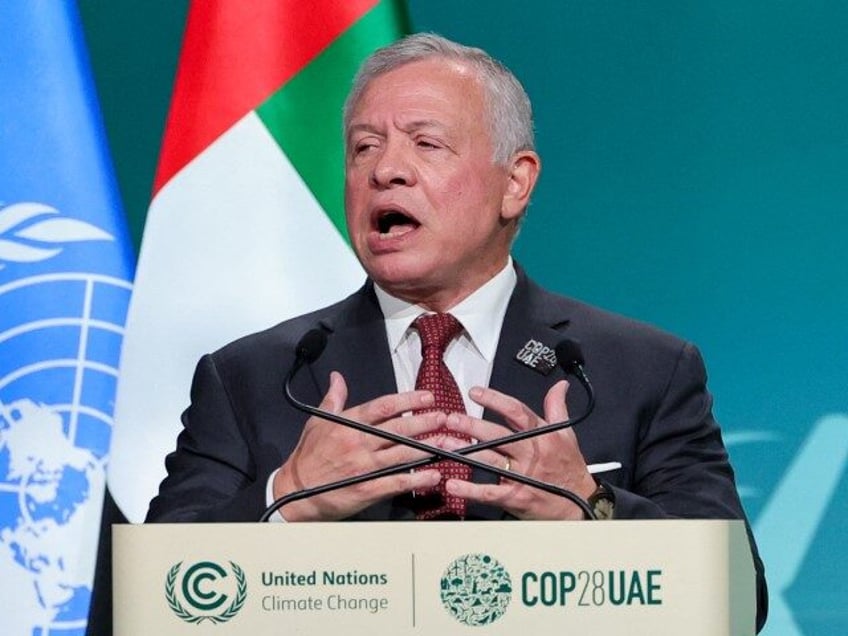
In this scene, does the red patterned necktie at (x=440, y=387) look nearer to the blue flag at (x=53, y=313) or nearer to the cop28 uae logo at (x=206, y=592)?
the cop28 uae logo at (x=206, y=592)

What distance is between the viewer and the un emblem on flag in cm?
259

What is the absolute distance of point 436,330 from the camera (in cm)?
185

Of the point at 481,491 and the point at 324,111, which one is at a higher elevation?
the point at 324,111

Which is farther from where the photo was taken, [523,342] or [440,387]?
[523,342]

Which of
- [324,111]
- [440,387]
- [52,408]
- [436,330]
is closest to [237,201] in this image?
[324,111]

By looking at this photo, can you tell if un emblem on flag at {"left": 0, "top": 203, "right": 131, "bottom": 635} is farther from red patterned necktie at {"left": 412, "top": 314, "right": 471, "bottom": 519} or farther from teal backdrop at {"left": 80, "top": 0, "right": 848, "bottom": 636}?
red patterned necktie at {"left": 412, "top": 314, "right": 471, "bottom": 519}

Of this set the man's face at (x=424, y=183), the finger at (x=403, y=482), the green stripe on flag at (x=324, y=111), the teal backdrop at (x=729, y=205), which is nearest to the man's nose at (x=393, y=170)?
the man's face at (x=424, y=183)

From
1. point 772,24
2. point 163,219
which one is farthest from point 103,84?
point 772,24

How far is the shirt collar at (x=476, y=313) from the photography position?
6.19 feet

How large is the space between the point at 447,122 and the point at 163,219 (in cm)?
91

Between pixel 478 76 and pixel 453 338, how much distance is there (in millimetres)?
372

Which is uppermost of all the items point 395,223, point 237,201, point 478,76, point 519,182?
point 237,201

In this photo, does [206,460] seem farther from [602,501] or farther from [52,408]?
[52,408]

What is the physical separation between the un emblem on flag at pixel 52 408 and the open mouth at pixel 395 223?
96cm
